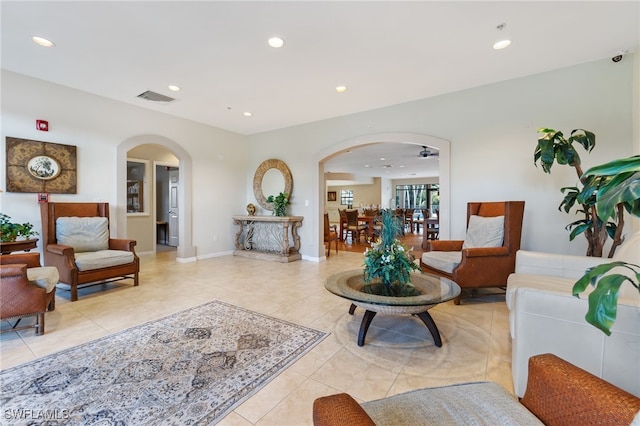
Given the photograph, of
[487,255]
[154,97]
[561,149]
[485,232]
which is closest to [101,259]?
[154,97]

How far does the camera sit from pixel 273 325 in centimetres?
265

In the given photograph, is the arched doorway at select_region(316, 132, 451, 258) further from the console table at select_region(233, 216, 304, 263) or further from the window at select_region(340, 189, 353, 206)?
the window at select_region(340, 189, 353, 206)

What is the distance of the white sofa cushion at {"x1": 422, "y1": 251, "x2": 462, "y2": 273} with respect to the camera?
3.29 m

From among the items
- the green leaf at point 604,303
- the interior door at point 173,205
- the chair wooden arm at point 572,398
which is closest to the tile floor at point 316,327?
the chair wooden arm at point 572,398

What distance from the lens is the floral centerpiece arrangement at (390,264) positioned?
95.1 inches

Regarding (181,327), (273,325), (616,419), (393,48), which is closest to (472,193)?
(393,48)

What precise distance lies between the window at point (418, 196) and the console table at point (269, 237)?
10.9 metres

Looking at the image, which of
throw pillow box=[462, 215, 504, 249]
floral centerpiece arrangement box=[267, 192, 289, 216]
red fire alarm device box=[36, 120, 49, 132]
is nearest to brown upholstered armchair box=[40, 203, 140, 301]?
red fire alarm device box=[36, 120, 49, 132]

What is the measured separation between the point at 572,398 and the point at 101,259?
14.4 feet

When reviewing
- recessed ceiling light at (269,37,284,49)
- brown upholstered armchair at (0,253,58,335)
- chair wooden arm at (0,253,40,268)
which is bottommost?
brown upholstered armchair at (0,253,58,335)

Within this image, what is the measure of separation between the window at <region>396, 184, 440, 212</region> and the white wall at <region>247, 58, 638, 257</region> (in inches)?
448

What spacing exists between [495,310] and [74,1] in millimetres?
4932

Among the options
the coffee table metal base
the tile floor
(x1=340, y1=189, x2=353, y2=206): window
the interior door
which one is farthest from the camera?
(x1=340, y1=189, x2=353, y2=206): window

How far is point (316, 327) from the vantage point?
104 inches
